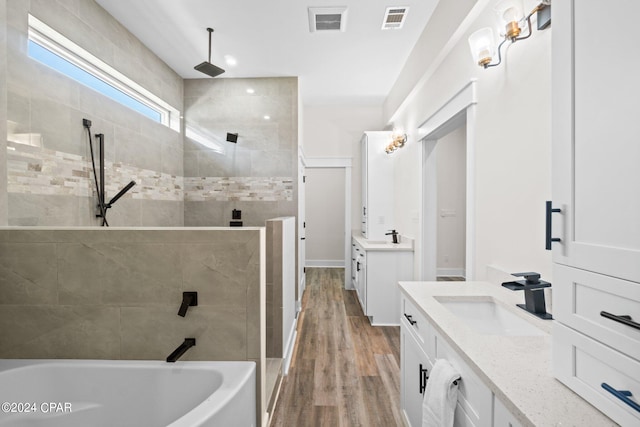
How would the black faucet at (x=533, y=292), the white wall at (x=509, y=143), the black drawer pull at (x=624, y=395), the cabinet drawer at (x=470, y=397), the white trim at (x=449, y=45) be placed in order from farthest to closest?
1. the white trim at (x=449, y=45)
2. the white wall at (x=509, y=143)
3. the black faucet at (x=533, y=292)
4. the cabinet drawer at (x=470, y=397)
5. the black drawer pull at (x=624, y=395)

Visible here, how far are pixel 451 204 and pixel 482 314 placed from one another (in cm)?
386

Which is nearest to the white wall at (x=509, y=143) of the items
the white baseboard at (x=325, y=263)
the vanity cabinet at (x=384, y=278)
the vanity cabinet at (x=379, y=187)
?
the vanity cabinet at (x=384, y=278)

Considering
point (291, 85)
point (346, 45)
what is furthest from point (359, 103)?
point (346, 45)

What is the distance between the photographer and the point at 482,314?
148 centimetres

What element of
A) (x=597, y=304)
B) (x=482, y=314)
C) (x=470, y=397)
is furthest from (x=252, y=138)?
(x=597, y=304)

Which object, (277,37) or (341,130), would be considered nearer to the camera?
(277,37)

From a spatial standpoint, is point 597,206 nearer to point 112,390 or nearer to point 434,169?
point 112,390

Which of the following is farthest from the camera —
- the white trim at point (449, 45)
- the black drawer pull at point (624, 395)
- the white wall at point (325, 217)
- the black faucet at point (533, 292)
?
the white wall at point (325, 217)

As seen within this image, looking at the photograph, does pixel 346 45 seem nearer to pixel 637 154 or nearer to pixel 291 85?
pixel 291 85

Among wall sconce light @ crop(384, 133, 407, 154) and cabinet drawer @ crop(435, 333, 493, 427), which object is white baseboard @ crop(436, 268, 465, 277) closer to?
wall sconce light @ crop(384, 133, 407, 154)

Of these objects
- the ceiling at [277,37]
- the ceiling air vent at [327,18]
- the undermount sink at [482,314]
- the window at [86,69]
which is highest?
the ceiling at [277,37]

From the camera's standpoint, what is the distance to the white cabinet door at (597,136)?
59 cm

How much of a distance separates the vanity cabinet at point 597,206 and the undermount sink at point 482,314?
65 cm

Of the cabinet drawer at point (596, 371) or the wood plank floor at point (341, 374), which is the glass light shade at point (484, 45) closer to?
the cabinet drawer at point (596, 371)
